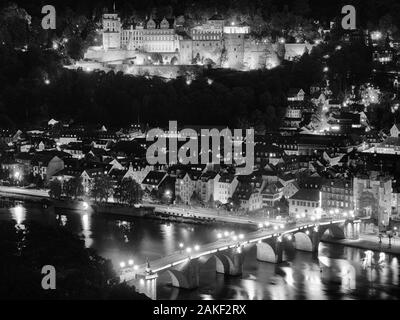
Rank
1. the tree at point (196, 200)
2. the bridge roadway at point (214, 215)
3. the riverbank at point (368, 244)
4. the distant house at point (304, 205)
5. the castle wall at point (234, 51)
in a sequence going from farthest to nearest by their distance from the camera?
the castle wall at point (234, 51)
the tree at point (196, 200)
the distant house at point (304, 205)
the bridge roadway at point (214, 215)
the riverbank at point (368, 244)

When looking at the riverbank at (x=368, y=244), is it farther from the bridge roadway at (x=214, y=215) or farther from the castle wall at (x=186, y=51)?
the castle wall at (x=186, y=51)

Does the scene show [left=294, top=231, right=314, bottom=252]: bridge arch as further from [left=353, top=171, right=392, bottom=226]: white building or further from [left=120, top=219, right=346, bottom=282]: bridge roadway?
[left=353, top=171, right=392, bottom=226]: white building

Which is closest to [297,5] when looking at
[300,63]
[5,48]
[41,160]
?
[300,63]

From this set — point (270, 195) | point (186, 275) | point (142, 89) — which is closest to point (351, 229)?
point (270, 195)

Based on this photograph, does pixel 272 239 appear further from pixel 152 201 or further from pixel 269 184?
pixel 152 201

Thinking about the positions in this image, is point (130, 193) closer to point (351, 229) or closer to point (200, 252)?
point (351, 229)

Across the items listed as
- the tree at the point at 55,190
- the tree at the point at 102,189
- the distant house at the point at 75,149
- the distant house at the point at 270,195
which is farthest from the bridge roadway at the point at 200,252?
the distant house at the point at 75,149
